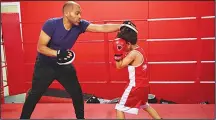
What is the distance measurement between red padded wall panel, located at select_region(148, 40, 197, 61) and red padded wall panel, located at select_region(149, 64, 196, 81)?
140mm

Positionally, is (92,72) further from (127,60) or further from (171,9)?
(127,60)

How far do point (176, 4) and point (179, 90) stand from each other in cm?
155

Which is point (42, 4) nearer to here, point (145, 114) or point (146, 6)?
point (146, 6)

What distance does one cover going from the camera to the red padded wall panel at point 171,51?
472cm

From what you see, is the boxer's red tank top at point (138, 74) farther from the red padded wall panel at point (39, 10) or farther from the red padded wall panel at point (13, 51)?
the red padded wall panel at point (39, 10)

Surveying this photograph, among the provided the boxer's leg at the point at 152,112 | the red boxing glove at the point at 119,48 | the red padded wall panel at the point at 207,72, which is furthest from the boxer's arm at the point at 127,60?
the red padded wall panel at the point at 207,72

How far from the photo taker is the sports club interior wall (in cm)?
467

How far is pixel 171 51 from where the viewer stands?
479 centimetres

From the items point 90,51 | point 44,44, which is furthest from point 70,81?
point 90,51

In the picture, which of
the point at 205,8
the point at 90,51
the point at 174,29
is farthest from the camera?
the point at 90,51

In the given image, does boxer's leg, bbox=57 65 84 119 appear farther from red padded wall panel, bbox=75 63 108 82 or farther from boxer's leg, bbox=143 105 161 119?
red padded wall panel, bbox=75 63 108 82

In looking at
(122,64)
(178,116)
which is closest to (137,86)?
(122,64)

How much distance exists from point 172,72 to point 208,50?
734mm

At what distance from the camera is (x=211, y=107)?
2893mm
